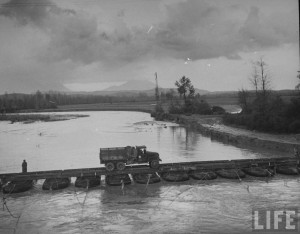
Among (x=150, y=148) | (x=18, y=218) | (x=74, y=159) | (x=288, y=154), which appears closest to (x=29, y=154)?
(x=74, y=159)

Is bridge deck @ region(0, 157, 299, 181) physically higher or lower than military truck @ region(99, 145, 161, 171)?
lower

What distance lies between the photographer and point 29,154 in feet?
129

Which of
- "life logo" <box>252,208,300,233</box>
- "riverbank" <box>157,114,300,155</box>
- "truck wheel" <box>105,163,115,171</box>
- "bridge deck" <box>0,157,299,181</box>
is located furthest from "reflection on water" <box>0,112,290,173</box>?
"life logo" <box>252,208,300,233</box>

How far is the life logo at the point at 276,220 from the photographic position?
15250 mm

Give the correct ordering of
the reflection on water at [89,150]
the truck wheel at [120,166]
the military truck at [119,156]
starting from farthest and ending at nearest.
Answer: the reflection on water at [89,150], the truck wheel at [120,166], the military truck at [119,156]

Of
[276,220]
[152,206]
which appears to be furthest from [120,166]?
[276,220]

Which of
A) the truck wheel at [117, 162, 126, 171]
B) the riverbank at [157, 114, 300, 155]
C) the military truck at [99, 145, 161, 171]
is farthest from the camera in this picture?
the riverbank at [157, 114, 300, 155]

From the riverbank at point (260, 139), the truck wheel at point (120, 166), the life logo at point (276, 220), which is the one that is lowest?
the life logo at point (276, 220)

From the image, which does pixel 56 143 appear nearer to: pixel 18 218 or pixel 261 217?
pixel 18 218

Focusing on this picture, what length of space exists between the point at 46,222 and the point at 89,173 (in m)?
7.48

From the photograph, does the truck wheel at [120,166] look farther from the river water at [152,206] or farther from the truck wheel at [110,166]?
the river water at [152,206]

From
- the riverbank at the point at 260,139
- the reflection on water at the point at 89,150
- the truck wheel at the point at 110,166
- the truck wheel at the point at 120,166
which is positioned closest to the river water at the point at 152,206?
the truck wheel at the point at 110,166

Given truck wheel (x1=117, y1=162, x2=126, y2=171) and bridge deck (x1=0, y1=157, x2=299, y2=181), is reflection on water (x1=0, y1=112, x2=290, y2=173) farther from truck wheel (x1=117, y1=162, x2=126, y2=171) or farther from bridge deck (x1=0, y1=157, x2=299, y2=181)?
truck wheel (x1=117, y1=162, x2=126, y2=171)

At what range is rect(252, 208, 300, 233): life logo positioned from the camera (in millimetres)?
15250
